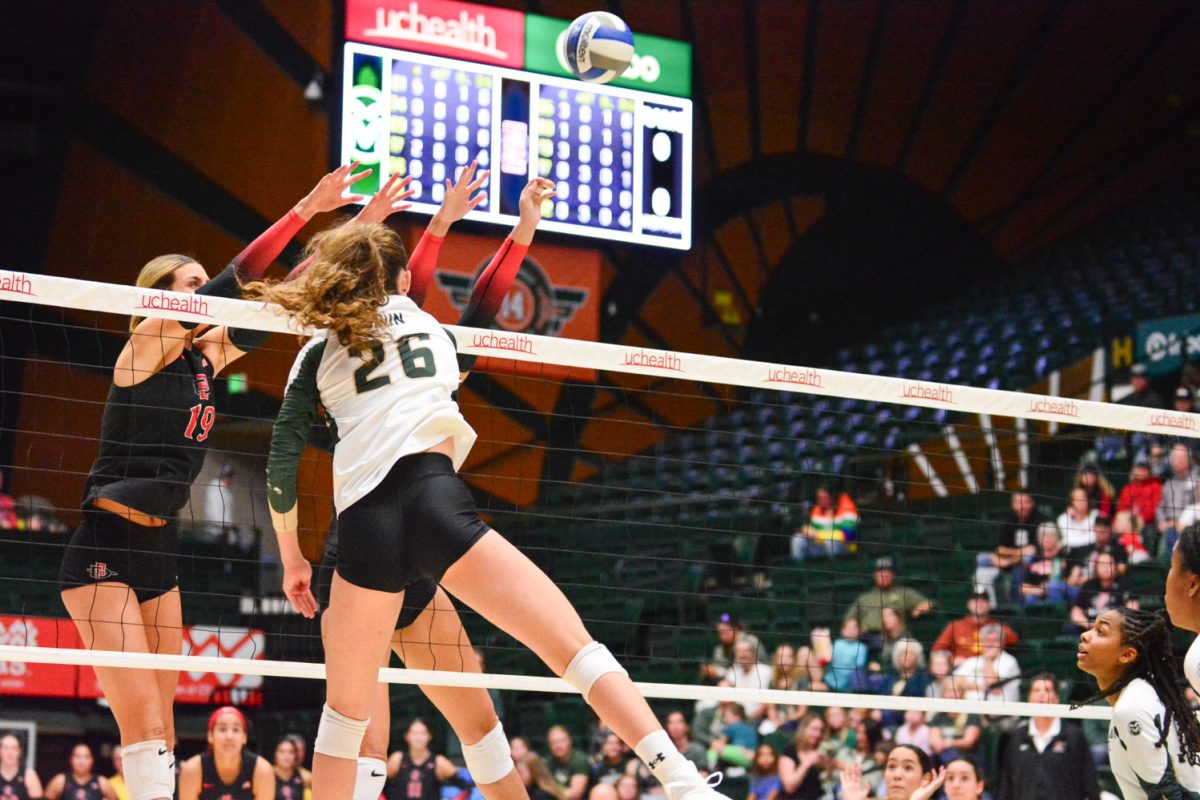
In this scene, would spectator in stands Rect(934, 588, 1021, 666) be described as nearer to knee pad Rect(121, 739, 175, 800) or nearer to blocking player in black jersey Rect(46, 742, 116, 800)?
blocking player in black jersey Rect(46, 742, 116, 800)

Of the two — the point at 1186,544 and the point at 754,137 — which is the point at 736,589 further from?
the point at 1186,544

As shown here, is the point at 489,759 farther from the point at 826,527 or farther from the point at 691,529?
the point at 826,527

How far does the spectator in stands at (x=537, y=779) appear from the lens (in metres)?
10.9

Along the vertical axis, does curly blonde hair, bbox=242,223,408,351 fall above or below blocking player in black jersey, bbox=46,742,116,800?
above

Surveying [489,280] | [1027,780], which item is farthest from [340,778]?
[1027,780]

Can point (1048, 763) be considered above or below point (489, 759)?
below

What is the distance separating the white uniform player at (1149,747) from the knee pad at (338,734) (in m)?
2.69

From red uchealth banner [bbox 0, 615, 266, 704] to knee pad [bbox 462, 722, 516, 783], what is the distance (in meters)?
9.05

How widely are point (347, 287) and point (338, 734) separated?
3.95 ft

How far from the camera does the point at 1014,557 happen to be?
38.5 feet

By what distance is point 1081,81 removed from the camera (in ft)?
58.7

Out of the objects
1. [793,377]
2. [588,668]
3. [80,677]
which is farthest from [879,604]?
[588,668]

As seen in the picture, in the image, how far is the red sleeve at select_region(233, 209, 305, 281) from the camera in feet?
15.1

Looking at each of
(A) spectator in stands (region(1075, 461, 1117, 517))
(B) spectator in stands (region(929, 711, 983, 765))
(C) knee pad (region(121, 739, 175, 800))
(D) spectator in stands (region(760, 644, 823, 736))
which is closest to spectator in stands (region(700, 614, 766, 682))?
(D) spectator in stands (region(760, 644, 823, 736))
